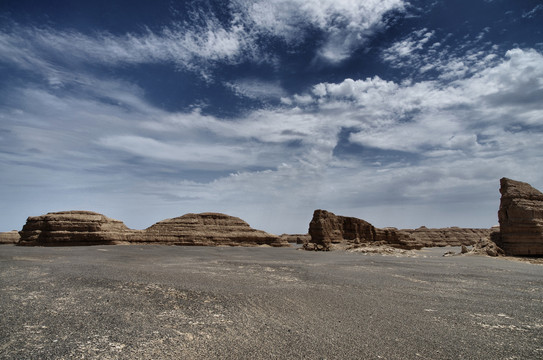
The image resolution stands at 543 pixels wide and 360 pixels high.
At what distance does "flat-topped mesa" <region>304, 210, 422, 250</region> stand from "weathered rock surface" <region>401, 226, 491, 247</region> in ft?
85.8

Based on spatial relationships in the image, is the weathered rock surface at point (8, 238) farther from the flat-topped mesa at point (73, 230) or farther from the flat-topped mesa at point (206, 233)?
the flat-topped mesa at point (206, 233)

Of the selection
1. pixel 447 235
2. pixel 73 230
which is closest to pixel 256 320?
pixel 73 230

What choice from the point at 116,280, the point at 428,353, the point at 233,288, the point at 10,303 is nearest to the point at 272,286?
the point at 233,288

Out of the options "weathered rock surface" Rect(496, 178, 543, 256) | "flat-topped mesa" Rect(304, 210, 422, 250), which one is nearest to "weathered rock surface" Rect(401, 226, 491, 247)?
"flat-topped mesa" Rect(304, 210, 422, 250)

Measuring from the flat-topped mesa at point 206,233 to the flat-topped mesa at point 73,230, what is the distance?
393 cm

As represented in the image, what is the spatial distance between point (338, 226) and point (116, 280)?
47.9 m

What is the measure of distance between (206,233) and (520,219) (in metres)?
40.2

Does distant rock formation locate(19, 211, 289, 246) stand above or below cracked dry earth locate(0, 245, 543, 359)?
above

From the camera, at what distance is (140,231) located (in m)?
44.8

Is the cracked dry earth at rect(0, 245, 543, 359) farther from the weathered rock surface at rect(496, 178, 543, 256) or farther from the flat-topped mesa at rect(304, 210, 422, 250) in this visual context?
the flat-topped mesa at rect(304, 210, 422, 250)

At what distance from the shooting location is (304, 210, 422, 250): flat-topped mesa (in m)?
50.4

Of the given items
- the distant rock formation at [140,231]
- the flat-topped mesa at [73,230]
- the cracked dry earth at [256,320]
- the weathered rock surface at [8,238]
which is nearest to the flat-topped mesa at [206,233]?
the distant rock formation at [140,231]

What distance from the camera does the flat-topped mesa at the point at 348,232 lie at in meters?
50.4

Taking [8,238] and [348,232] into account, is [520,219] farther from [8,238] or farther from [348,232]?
[8,238]
